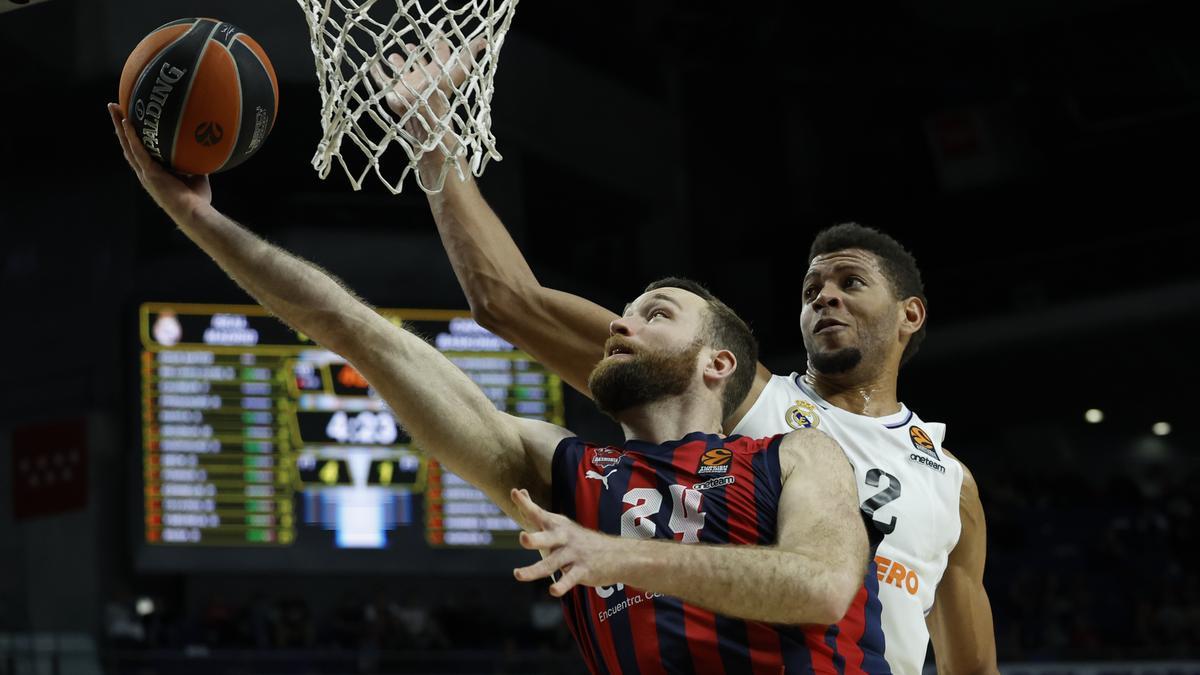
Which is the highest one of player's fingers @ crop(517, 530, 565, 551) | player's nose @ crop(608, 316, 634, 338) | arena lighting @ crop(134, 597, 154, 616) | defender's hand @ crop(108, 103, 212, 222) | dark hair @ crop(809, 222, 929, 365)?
defender's hand @ crop(108, 103, 212, 222)

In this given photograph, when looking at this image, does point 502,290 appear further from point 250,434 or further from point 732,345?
point 250,434

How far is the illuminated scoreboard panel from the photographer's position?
10.2 metres

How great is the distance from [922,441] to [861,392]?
0.65 feet

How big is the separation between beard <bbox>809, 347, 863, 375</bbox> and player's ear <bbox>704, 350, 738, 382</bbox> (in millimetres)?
618

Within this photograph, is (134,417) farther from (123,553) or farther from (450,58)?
(450,58)

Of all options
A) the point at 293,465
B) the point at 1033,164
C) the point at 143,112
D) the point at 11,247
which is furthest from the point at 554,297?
the point at 1033,164

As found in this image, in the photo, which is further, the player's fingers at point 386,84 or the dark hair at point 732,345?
the player's fingers at point 386,84

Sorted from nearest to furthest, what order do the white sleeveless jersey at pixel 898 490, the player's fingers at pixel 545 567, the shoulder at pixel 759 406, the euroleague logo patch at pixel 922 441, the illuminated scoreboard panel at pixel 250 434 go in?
the player's fingers at pixel 545 567, the white sleeveless jersey at pixel 898 490, the shoulder at pixel 759 406, the euroleague logo patch at pixel 922 441, the illuminated scoreboard panel at pixel 250 434

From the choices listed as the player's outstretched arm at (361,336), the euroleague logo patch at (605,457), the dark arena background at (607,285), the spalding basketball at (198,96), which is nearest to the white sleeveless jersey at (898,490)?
the euroleague logo patch at (605,457)

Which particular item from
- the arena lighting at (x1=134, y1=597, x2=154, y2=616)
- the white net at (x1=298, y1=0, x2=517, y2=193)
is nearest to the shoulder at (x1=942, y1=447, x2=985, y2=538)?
the white net at (x1=298, y1=0, x2=517, y2=193)

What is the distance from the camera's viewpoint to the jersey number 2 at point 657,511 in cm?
280

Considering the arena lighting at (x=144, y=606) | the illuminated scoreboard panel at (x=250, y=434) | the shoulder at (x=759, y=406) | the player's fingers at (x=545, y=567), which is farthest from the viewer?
the arena lighting at (x=144, y=606)

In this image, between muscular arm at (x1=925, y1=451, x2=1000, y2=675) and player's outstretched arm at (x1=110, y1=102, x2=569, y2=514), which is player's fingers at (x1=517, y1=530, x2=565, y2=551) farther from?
muscular arm at (x1=925, y1=451, x2=1000, y2=675)

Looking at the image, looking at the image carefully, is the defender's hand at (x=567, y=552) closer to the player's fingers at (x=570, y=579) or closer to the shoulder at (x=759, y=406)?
the player's fingers at (x=570, y=579)
